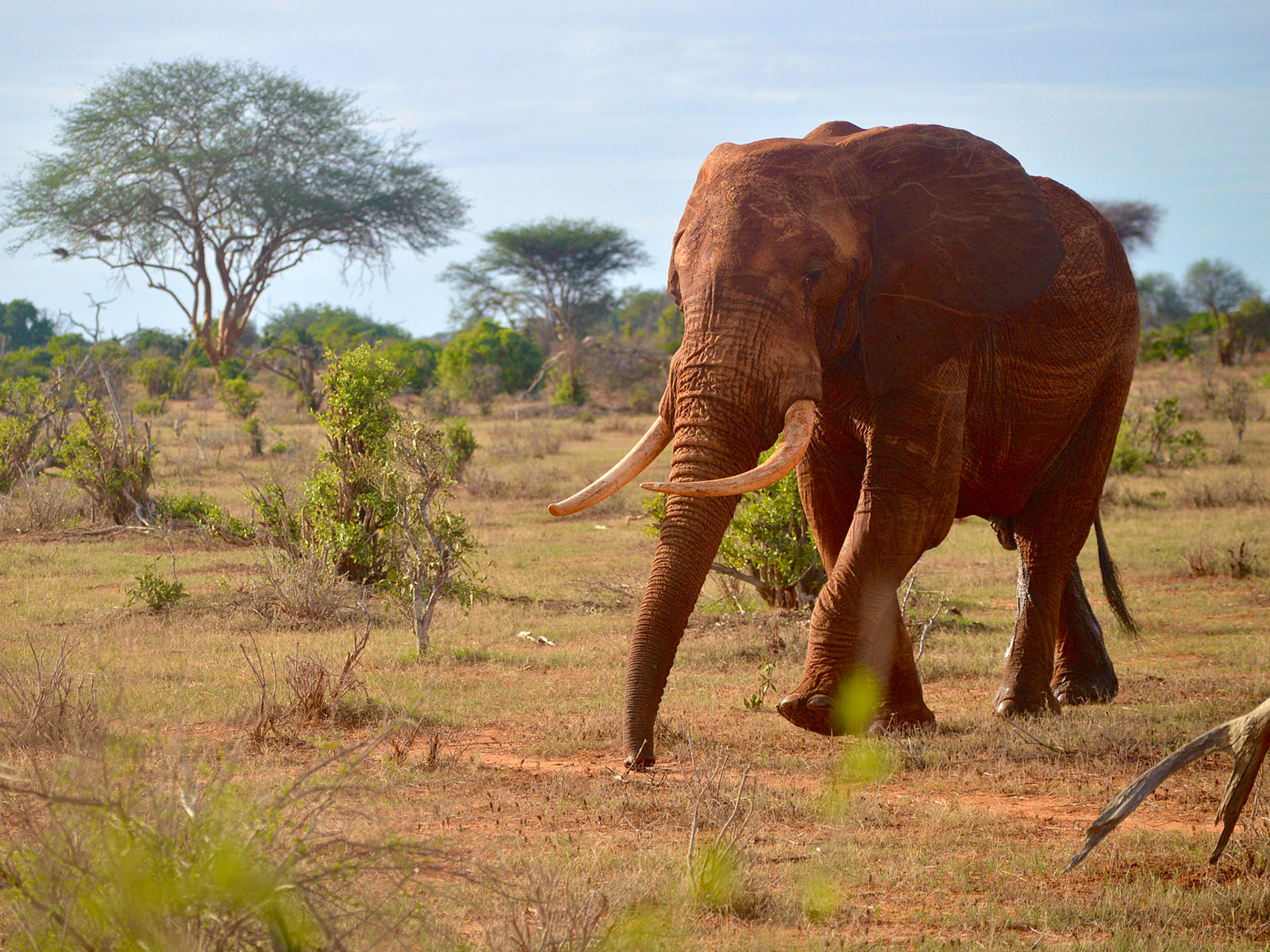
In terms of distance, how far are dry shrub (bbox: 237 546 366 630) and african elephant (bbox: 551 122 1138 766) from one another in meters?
3.76

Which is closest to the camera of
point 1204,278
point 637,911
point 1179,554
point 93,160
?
point 637,911

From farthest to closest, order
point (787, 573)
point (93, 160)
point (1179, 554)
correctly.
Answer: point (93, 160) → point (1179, 554) → point (787, 573)

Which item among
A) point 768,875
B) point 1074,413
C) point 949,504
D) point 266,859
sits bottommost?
point 768,875

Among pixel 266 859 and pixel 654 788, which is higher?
pixel 266 859

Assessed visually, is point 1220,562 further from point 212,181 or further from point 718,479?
point 212,181

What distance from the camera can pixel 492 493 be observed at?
1648 centimetres

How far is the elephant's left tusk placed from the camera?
4465mm

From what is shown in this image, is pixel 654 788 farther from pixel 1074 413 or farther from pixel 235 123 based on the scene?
pixel 235 123

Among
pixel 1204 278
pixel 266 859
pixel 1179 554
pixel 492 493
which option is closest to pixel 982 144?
pixel 266 859

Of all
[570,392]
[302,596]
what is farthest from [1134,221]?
[302,596]

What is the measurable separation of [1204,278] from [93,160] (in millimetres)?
48246

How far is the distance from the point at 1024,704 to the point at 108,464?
367 inches

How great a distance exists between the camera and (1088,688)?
7.04 m

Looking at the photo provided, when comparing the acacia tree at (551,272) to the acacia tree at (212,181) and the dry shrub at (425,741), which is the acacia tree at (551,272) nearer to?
the acacia tree at (212,181)
